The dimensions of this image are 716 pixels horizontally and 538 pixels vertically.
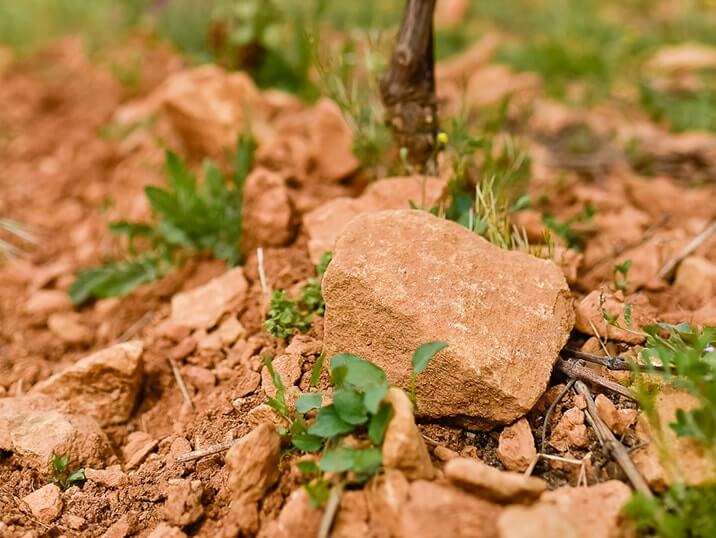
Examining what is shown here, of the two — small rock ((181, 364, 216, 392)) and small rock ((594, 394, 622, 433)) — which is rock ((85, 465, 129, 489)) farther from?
small rock ((594, 394, 622, 433))

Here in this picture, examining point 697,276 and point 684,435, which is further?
point 697,276

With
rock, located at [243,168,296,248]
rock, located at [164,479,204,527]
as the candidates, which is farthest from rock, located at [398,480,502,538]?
rock, located at [243,168,296,248]

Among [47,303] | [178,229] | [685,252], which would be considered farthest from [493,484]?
[47,303]

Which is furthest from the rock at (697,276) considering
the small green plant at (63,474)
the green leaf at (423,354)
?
the small green plant at (63,474)

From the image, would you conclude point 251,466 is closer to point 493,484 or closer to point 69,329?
point 493,484

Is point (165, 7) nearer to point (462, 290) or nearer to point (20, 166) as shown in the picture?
point (20, 166)

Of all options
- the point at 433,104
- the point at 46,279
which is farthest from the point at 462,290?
the point at 46,279
